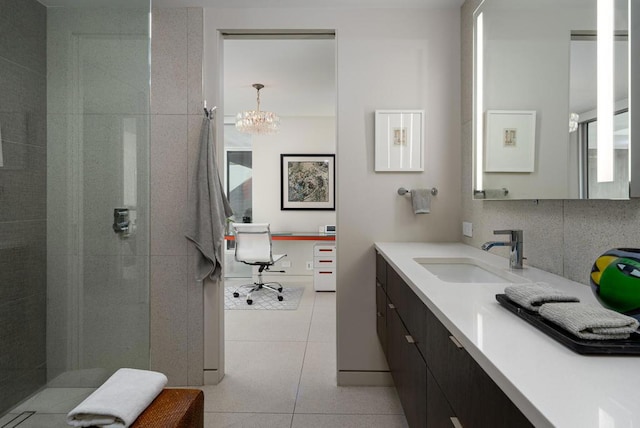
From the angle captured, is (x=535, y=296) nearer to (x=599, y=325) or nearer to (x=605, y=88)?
(x=599, y=325)

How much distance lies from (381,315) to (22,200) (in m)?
1.86

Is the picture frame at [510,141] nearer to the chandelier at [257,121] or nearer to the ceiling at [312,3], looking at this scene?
the ceiling at [312,3]

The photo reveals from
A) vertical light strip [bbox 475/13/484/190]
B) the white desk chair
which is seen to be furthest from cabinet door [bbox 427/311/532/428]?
the white desk chair

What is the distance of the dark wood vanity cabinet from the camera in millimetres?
730

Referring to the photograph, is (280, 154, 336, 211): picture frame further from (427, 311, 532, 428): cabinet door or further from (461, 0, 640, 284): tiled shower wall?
(427, 311, 532, 428): cabinet door

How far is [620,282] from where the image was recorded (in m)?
A: 0.83

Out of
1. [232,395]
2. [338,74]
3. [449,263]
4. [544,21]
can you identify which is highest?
[338,74]

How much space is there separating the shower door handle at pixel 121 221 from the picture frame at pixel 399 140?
1542mm

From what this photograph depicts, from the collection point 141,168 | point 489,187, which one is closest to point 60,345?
point 141,168

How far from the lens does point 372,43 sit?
8.02 feet

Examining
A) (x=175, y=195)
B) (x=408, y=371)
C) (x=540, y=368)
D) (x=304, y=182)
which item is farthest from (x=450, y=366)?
(x=304, y=182)

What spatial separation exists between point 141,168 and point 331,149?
4260mm

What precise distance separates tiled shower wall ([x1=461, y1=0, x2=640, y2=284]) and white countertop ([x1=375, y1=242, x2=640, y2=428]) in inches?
8.5

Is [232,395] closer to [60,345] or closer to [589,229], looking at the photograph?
[60,345]
